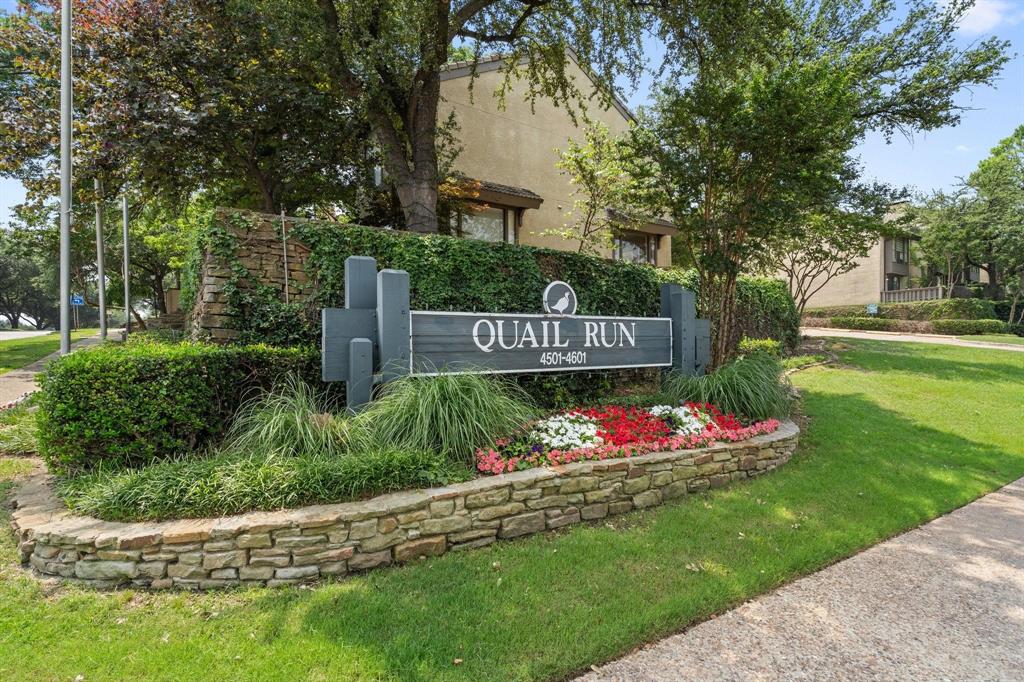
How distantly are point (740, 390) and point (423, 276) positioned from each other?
13.5 feet

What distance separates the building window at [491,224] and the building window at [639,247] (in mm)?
4450

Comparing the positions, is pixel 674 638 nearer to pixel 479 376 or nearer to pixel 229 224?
pixel 479 376

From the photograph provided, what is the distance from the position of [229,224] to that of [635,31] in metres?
7.87

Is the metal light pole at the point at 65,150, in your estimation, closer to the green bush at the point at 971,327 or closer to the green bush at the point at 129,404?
the green bush at the point at 129,404

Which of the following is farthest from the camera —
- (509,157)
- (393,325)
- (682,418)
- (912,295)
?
(912,295)

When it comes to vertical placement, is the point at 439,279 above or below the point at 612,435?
above

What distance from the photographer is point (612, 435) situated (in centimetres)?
472

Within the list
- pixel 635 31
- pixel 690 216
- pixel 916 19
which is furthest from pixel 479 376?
pixel 916 19

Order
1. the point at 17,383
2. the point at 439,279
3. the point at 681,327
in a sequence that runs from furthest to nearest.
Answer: the point at 17,383 → the point at 681,327 → the point at 439,279

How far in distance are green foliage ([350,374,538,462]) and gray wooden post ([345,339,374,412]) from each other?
0.13m

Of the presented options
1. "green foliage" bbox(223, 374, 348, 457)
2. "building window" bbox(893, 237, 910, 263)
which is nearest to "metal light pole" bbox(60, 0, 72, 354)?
"green foliage" bbox(223, 374, 348, 457)

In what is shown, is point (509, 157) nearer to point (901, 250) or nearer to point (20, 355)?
point (20, 355)

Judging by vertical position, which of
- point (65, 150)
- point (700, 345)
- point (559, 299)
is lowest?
point (700, 345)

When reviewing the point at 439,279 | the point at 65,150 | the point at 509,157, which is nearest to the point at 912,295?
the point at 509,157
